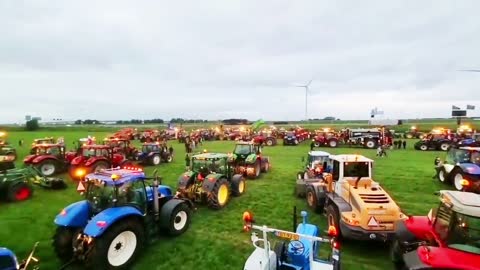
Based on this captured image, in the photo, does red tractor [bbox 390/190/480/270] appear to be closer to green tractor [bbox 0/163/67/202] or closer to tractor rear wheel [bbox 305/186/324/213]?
tractor rear wheel [bbox 305/186/324/213]

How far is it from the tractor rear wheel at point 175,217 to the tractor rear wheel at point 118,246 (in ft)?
3.27

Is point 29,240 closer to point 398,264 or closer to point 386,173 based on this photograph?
point 398,264

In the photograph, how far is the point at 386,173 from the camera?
16.9 meters

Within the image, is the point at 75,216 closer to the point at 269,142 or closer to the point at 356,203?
the point at 356,203

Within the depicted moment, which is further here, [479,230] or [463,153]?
[463,153]

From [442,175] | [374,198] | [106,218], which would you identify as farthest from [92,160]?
[442,175]

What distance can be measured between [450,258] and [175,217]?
5774 mm

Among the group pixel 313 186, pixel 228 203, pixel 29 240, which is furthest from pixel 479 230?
pixel 29 240

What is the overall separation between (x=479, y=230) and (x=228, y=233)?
5.56 metres

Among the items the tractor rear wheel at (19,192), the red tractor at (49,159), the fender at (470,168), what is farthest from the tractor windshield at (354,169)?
the red tractor at (49,159)

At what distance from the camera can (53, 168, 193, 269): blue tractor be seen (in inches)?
225

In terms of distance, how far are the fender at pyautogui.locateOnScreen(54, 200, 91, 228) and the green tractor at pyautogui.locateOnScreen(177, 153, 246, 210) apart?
318 cm

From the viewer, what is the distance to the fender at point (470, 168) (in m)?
12.4

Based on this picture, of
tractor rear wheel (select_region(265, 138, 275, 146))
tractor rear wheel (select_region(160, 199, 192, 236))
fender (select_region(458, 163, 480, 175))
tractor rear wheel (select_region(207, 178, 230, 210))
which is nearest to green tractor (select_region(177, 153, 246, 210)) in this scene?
tractor rear wheel (select_region(207, 178, 230, 210))
